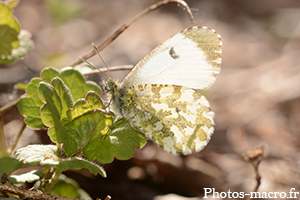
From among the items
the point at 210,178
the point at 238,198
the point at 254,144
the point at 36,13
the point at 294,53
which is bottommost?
the point at 238,198

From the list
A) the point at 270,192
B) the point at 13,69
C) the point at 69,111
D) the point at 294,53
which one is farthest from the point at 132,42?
the point at 69,111

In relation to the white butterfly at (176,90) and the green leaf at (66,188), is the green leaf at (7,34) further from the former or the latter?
the green leaf at (66,188)

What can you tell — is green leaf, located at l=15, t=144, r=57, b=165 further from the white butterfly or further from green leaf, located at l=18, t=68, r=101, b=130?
the white butterfly

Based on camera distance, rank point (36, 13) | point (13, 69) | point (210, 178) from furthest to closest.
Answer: point (36, 13)
point (13, 69)
point (210, 178)

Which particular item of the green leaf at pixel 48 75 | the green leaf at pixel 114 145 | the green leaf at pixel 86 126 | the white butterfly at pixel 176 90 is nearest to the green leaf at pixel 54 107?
the green leaf at pixel 86 126

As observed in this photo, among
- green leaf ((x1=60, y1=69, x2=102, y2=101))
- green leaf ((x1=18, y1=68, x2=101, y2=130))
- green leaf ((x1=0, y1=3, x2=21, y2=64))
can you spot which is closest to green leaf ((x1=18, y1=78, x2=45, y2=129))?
green leaf ((x1=18, y1=68, x2=101, y2=130))

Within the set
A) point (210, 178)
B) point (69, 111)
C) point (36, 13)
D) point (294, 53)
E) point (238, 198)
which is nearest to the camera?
point (69, 111)

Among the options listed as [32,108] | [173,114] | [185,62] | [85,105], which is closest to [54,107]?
[85,105]

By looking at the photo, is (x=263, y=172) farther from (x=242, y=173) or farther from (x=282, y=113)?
(x=282, y=113)
